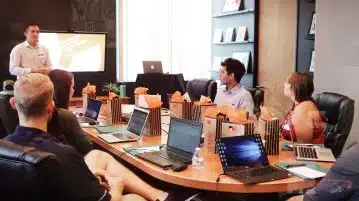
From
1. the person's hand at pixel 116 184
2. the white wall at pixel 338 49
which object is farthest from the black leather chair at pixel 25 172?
the white wall at pixel 338 49

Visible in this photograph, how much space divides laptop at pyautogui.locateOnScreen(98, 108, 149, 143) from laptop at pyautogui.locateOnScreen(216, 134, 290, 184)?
952mm

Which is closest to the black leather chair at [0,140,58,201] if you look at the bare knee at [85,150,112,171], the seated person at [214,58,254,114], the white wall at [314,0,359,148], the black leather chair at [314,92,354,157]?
the bare knee at [85,150,112,171]

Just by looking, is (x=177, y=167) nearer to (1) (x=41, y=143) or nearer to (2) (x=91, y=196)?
(2) (x=91, y=196)

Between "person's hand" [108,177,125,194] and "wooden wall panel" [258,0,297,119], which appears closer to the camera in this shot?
"person's hand" [108,177,125,194]

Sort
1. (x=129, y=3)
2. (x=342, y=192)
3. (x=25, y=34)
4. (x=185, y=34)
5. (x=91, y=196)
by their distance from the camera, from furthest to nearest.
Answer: (x=185, y=34) < (x=129, y=3) < (x=25, y=34) < (x=91, y=196) < (x=342, y=192)

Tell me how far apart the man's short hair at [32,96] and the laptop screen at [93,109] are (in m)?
1.97

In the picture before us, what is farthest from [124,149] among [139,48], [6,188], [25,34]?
[139,48]

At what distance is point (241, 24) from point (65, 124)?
4380mm

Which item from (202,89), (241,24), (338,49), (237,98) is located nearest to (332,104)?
(237,98)

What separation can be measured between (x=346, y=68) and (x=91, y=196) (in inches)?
131

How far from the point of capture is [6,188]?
1.65m

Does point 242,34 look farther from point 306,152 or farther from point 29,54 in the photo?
point 306,152

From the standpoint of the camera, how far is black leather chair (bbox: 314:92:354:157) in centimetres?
333

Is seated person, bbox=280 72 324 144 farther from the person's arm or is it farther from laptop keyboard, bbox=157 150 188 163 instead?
the person's arm
